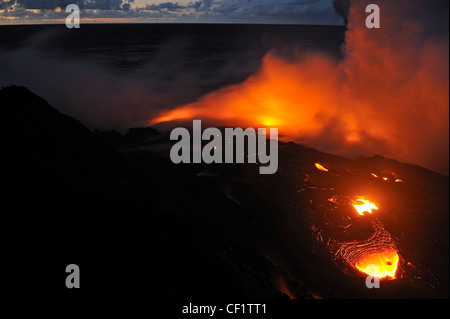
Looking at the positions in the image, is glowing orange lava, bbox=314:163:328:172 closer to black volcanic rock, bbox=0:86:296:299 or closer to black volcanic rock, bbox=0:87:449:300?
black volcanic rock, bbox=0:87:449:300

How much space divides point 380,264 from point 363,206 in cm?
238

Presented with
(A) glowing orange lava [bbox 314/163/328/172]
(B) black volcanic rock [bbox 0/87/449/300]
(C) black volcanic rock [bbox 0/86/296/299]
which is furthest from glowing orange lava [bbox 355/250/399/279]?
(A) glowing orange lava [bbox 314/163/328/172]

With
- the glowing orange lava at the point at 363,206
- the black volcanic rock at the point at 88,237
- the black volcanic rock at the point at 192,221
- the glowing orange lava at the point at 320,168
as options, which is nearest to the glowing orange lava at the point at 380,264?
the black volcanic rock at the point at 192,221

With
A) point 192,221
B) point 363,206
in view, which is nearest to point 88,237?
point 192,221

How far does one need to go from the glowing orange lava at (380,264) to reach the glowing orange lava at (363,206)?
67.2 inches

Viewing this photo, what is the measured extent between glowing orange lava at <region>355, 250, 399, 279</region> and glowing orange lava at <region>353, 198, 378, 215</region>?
171 cm

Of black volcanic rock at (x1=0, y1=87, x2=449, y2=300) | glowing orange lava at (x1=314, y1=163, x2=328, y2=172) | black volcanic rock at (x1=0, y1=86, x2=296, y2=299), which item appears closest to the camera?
black volcanic rock at (x1=0, y1=86, x2=296, y2=299)

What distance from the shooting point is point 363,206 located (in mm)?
9594

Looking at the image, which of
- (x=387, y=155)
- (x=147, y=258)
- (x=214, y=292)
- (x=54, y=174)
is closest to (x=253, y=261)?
(x=214, y=292)

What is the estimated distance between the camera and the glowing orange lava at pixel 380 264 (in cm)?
727

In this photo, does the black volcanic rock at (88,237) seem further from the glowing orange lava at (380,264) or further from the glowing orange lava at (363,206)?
the glowing orange lava at (363,206)

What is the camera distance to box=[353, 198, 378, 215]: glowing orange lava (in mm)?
9380
